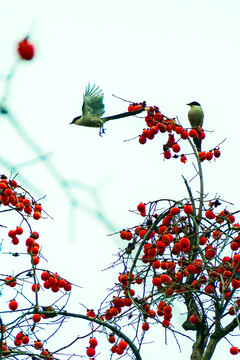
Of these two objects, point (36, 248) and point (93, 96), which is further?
point (93, 96)

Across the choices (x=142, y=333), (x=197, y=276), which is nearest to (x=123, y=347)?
(x=142, y=333)

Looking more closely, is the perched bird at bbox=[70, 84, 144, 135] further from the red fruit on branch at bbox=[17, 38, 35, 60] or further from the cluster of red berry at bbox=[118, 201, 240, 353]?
the red fruit on branch at bbox=[17, 38, 35, 60]

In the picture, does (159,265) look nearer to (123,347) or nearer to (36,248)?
(123,347)

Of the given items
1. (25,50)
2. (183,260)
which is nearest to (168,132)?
(183,260)

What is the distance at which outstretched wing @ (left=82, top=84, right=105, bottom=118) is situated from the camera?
639 centimetres

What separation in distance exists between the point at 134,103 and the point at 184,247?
Answer: 1718mm

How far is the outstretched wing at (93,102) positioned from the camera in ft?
21.0

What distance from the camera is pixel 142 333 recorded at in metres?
3.85

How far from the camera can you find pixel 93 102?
6457 millimetres

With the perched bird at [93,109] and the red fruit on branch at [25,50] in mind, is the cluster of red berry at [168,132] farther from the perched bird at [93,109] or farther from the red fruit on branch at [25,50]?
the red fruit on branch at [25,50]

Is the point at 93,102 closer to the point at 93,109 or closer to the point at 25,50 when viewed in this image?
the point at 93,109

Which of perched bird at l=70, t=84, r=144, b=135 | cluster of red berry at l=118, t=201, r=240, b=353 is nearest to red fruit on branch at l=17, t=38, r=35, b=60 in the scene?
cluster of red berry at l=118, t=201, r=240, b=353

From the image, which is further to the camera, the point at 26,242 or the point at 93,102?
the point at 93,102

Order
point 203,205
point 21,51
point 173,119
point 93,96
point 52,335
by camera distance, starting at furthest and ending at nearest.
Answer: point 93,96 → point 173,119 → point 203,205 → point 52,335 → point 21,51
